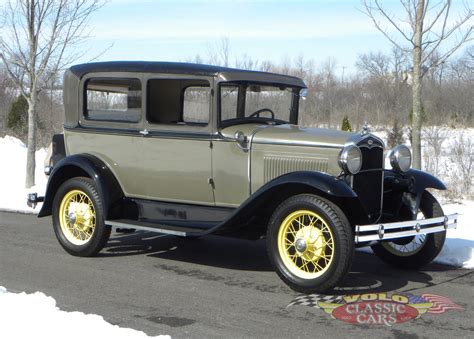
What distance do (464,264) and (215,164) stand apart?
8.74 ft

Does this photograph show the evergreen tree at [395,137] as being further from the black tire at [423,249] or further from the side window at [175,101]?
the side window at [175,101]

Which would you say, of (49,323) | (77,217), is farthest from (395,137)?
(49,323)

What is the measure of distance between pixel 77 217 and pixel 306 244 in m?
2.73

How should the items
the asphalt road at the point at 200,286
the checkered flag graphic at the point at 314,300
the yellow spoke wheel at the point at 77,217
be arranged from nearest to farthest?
the asphalt road at the point at 200,286 → the checkered flag graphic at the point at 314,300 → the yellow spoke wheel at the point at 77,217

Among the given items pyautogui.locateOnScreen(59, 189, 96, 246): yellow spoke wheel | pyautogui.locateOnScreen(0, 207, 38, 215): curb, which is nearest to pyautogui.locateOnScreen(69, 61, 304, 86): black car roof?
pyautogui.locateOnScreen(59, 189, 96, 246): yellow spoke wheel

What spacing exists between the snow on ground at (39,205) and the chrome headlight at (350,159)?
1778 millimetres

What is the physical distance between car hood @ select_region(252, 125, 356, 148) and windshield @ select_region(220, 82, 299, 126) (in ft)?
1.33

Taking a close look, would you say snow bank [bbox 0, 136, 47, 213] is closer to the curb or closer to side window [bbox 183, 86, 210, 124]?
A: the curb

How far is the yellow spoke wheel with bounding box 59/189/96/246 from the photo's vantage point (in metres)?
7.01

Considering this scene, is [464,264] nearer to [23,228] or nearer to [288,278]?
[288,278]

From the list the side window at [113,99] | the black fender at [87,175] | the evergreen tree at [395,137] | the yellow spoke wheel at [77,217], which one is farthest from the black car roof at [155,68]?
the evergreen tree at [395,137]

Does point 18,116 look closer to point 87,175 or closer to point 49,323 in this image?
point 87,175

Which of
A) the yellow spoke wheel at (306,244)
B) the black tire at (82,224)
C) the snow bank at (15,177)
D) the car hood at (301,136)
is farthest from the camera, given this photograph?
the snow bank at (15,177)

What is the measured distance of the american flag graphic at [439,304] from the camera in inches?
198
